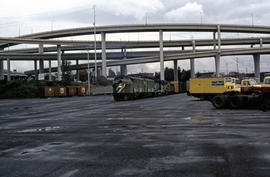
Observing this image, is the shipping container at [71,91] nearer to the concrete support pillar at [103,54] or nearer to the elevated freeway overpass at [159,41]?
the elevated freeway overpass at [159,41]

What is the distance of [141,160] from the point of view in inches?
287

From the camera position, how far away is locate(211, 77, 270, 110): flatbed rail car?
21.4 metres

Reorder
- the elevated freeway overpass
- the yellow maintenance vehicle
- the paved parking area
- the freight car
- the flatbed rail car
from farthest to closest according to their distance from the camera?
the elevated freeway overpass → the freight car → the yellow maintenance vehicle → the flatbed rail car → the paved parking area

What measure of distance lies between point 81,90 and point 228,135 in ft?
242

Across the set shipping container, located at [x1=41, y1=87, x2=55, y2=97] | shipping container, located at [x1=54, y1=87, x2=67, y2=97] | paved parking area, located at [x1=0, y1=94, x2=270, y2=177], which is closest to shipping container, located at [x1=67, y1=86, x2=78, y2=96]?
shipping container, located at [x1=54, y1=87, x2=67, y2=97]

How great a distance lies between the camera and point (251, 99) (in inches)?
872

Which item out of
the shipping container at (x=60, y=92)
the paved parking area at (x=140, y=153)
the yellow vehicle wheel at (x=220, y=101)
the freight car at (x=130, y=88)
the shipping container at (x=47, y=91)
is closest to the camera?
the paved parking area at (x=140, y=153)

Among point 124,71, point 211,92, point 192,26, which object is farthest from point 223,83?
point 124,71

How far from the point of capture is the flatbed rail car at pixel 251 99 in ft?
70.2

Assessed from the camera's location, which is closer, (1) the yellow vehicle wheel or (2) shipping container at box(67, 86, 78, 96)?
(1) the yellow vehicle wheel

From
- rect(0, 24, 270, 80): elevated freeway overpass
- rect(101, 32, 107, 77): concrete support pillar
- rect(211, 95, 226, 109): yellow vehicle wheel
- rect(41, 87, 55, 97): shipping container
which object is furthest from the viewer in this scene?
rect(101, 32, 107, 77): concrete support pillar

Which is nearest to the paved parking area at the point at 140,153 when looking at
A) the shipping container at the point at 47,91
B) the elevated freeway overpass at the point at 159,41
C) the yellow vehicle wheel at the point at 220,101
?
the yellow vehicle wheel at the point at 220,101

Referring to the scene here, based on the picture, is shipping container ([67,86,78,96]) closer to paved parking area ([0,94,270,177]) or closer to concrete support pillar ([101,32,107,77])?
concrete support pillar ([101,32,107,77])

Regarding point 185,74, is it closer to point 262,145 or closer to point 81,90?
point 81,90
